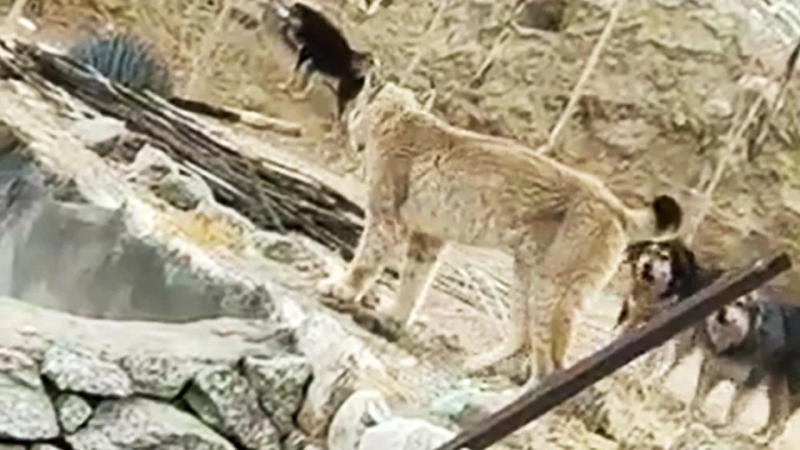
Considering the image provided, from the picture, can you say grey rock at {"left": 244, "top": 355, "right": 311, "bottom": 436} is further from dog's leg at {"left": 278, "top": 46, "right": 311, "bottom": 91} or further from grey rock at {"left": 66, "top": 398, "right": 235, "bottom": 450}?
dog's leg at {"left": 278, "top": 46, "right": 311, "bottom": 91}

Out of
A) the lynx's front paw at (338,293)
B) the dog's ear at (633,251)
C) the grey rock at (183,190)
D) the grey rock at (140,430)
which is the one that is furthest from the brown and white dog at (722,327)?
the grey rock at (183,190)

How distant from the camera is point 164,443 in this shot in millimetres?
2238

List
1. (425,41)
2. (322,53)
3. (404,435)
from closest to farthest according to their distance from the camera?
(404,435)
(425,41)
(322,53)

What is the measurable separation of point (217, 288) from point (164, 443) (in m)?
0.43

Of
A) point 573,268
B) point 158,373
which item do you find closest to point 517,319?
point 573,268

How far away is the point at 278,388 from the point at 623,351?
3.26 ft

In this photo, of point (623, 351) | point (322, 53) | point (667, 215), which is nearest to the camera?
point (623, 351)

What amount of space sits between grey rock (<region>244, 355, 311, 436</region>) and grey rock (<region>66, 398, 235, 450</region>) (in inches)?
3.8

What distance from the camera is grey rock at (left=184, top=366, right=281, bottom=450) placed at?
2.31 m

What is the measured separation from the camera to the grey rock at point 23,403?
7.27 feet

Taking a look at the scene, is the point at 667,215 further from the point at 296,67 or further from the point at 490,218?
the point at 296,67

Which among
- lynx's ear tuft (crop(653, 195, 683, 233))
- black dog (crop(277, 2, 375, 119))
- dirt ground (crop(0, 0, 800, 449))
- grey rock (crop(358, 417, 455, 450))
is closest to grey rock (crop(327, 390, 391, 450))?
grey rock (crop(358, 417, 455, 450))

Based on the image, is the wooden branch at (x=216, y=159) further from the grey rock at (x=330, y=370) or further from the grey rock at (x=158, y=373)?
the grey rock at (x=158, y=373)

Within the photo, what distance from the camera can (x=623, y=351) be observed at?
4.74 ft
